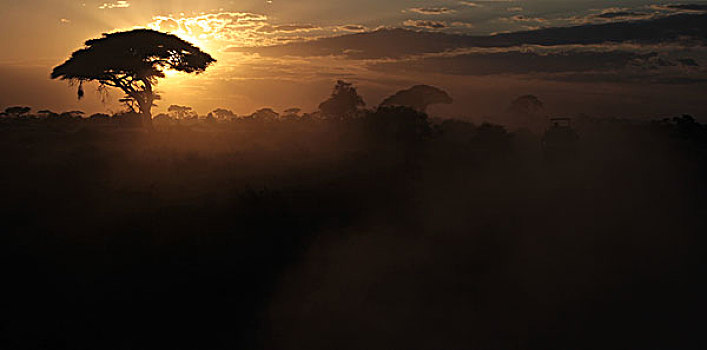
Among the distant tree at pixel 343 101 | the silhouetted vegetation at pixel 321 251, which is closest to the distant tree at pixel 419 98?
the distant tree at pixel 343 101

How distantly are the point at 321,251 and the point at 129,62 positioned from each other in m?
26.6

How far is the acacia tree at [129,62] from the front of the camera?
129ft

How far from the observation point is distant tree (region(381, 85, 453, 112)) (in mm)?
81500

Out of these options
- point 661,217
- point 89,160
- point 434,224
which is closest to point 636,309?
point 434,224

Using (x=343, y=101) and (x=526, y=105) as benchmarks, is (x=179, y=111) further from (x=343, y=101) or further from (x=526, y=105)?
(x=526, y=105)

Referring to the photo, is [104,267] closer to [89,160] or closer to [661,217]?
[89,160]

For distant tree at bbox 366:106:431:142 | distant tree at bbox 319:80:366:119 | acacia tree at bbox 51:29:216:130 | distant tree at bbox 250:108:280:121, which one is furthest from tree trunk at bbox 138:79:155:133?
distant tree at bbox 319:80:366:119

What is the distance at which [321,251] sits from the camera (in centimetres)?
2034

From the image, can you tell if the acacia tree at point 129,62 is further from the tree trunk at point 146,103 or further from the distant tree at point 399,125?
the distant tree at point 399,125

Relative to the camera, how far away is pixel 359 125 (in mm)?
41969

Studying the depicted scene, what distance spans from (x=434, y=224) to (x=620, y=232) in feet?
35.2

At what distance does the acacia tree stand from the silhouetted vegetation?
7327 millimetres

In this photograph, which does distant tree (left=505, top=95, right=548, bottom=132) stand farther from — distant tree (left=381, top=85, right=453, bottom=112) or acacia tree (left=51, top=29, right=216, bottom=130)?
acacia tree (left=51, top=29, right=216, bottom=130)

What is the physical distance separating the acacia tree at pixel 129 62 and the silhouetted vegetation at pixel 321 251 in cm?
733
